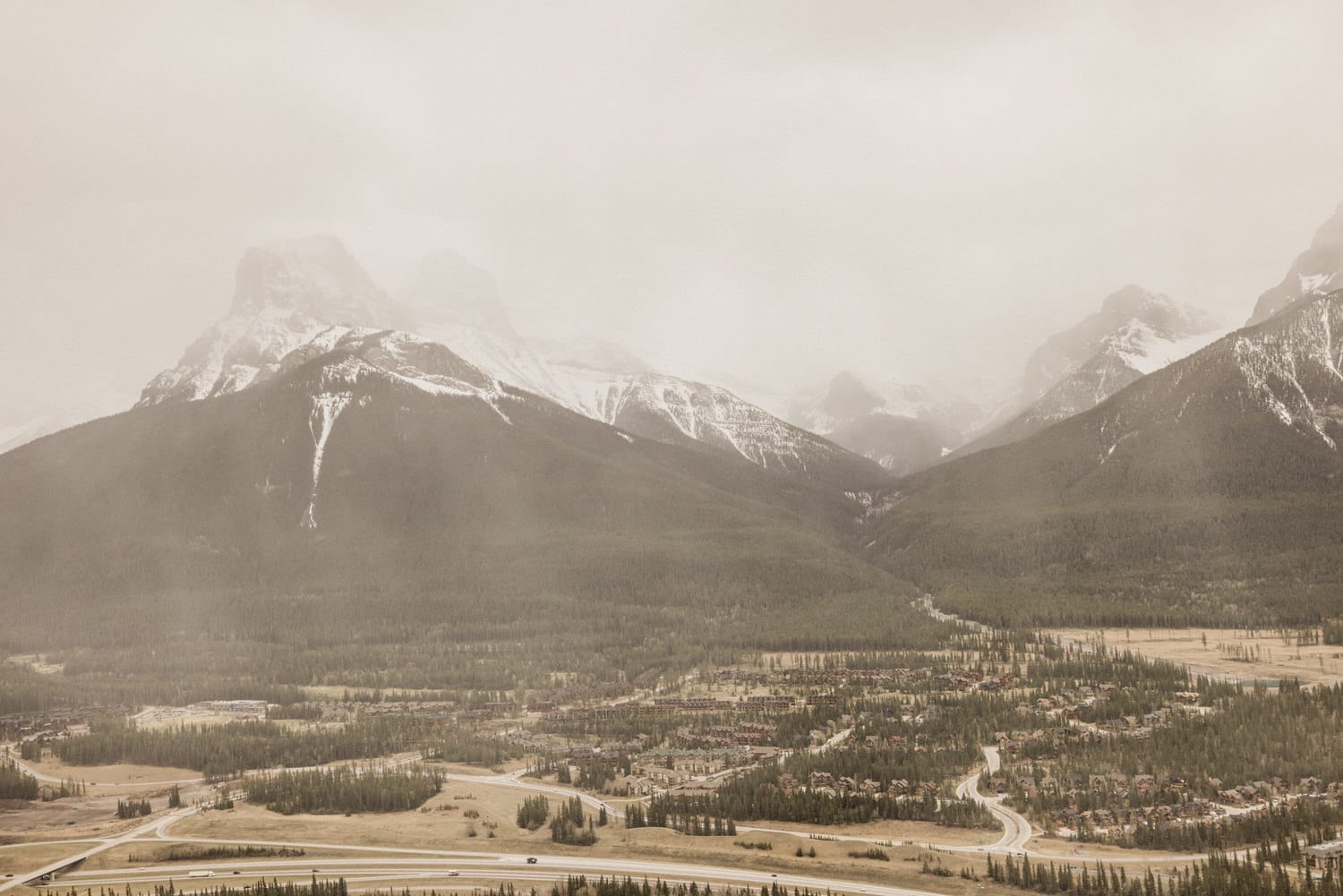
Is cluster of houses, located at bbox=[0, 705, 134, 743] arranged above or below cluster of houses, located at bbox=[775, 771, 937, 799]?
above

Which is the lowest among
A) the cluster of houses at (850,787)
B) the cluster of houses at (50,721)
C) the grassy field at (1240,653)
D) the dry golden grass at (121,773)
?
the dry golden grass at (121,773)

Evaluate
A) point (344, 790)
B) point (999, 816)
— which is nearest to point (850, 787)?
point (999, 816)

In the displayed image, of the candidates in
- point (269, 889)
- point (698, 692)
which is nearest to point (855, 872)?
point (269, 889)

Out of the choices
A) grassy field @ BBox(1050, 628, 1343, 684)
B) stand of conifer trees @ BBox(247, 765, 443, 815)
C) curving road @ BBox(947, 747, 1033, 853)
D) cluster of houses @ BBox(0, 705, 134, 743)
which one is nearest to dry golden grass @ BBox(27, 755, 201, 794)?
cluster of houses @ BBox(0, 705, 134, 743)

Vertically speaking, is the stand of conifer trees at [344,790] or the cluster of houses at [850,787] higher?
the cluster of houses at [850,787]

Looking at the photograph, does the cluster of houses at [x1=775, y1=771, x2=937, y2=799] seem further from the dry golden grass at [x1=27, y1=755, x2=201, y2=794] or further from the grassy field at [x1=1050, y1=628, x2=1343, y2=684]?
the dry golden grass at [x1=27, y1=755, x2=201, y2=794]

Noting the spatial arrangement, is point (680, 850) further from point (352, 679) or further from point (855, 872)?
point (352, 679)

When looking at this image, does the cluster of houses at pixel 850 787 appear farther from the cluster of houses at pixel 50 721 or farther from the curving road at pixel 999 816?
the cluster of houses at pixel 50 721

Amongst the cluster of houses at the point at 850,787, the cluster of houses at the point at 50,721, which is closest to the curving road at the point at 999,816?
the cluster of houses at the point at 850,787

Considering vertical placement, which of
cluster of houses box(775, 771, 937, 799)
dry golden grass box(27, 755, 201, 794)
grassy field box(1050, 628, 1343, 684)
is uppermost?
grassy field box(1050, 628, 1343, 684)
